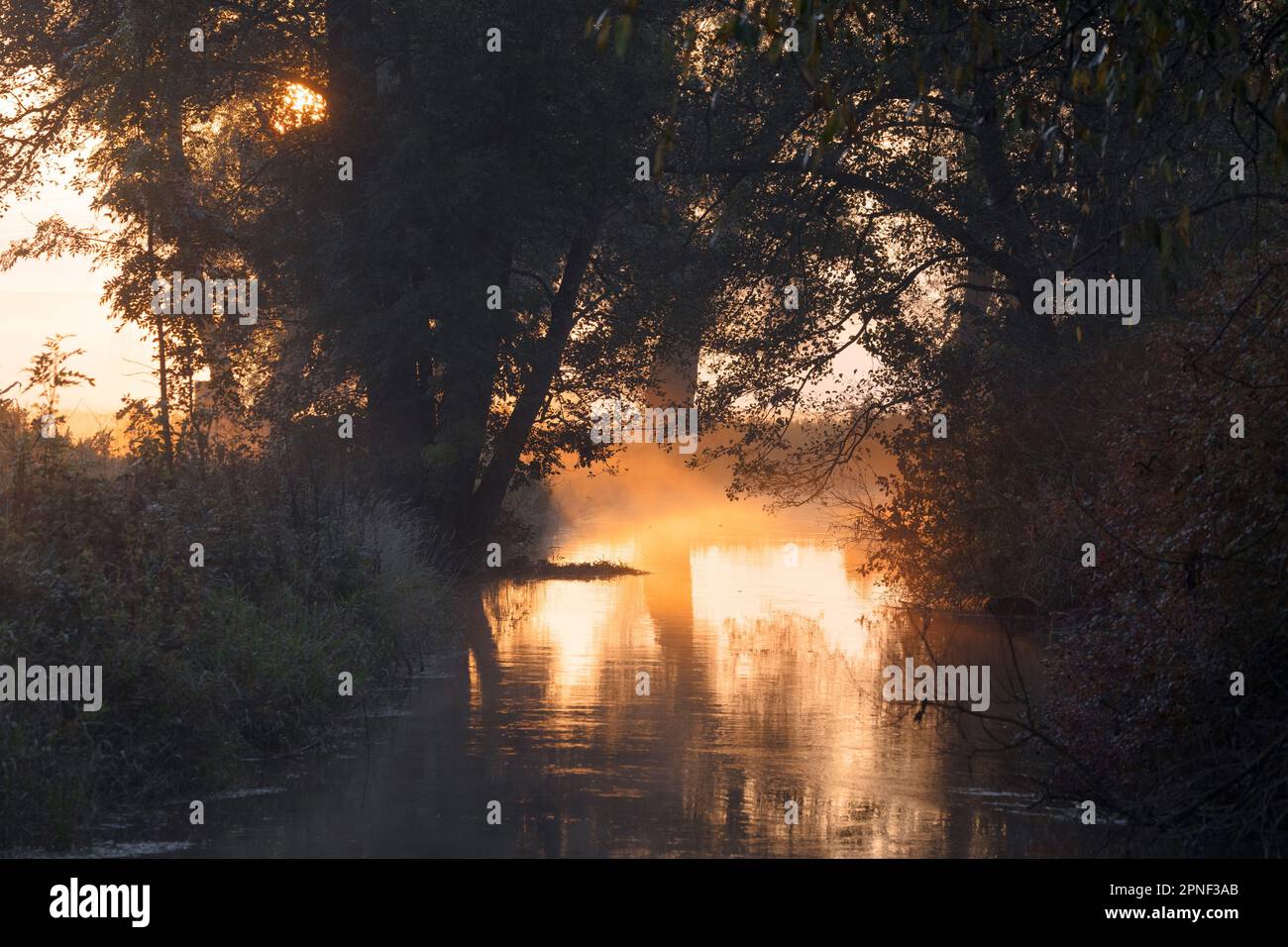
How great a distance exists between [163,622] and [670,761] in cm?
427

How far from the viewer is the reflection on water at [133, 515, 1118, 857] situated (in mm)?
10977

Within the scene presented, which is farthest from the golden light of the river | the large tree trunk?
the river

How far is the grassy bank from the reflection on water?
70cm

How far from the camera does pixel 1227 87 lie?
342 inches

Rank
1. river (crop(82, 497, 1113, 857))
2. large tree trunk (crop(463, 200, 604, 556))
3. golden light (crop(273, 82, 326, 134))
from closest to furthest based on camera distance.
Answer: river (crop(82, 497, 1113, 857)), golden light (crop(273, 82, 326, 134)), large tree trunk (crop(463, 200, 604, 556))

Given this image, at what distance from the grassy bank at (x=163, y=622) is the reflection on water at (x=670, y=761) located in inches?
27.5

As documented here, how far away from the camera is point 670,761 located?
13773 mm

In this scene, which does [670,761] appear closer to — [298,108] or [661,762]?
[661,762]

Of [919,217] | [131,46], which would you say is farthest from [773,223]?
[131,46]

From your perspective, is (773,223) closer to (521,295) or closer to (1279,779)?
(521,295)

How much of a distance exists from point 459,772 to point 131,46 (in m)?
15.1

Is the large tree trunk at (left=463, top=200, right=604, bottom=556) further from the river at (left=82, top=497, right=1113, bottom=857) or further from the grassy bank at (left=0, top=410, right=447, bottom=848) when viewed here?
the grassy bank at (left=0, top=410, right=447, bottom=848)

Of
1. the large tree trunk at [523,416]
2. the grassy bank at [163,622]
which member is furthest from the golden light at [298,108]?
the grassy bank at [163,622]

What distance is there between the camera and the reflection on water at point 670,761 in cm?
1098
